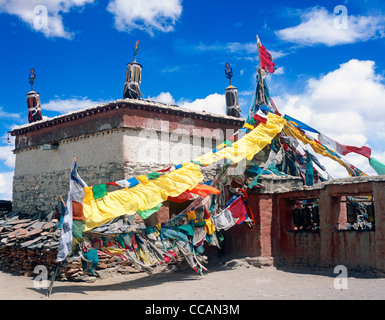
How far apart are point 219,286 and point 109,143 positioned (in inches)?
279

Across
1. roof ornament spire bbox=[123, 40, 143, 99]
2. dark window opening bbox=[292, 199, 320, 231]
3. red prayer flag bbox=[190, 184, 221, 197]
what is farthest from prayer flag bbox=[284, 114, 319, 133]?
roof ornament spire bbox=[123, 40, 143, 99]

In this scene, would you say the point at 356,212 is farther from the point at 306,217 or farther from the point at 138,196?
the point at 138,196

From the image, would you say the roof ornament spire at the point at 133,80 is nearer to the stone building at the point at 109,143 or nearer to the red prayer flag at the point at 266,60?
the stone building at the point at 109,143

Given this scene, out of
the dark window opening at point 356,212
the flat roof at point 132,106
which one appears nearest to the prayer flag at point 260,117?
the flat roof at point 132,106

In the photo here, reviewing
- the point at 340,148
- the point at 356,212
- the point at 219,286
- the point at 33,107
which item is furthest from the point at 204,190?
the point at 33,107

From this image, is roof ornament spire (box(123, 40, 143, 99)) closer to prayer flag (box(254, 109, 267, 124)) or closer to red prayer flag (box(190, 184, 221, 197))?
prayer flag (box(254, 109, 267, 124))

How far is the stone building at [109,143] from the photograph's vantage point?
583 inches

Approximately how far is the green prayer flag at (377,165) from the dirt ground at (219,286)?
4.13 m

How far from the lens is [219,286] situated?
10.0 meters

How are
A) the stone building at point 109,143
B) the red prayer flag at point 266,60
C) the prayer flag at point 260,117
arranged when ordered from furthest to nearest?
1. the red prayer flag at point 266,60
2. the stone building at point 109,143
3. the prayer flag at point 260,117

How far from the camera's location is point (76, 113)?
52.7 ft

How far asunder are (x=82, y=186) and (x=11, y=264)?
6279mm

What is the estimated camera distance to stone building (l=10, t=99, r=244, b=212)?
14.8 m
